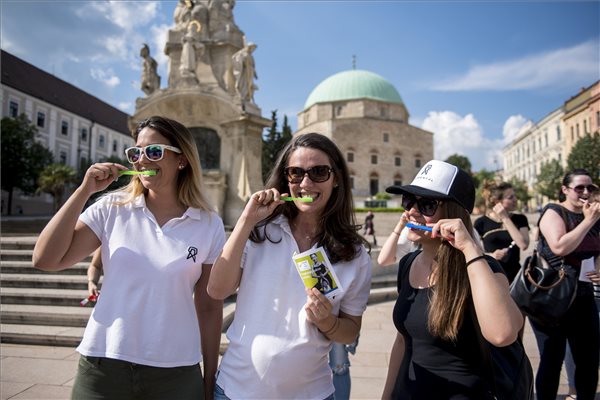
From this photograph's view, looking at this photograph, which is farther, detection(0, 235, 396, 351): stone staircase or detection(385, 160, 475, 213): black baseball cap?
detection(0, 235, 396, 351): stone staircase

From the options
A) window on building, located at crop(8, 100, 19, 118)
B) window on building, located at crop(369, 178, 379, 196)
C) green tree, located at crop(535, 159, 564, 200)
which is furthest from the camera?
window on building, located at crop(369, 178, 379, 196)

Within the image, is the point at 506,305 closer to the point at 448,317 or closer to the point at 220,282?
the point at 448,317

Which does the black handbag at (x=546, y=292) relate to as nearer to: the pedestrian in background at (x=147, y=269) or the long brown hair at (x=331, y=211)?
the long brown hair at (x=331, y=211)

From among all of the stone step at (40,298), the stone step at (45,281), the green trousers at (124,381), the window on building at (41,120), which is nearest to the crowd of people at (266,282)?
the green trousers at (124,381)

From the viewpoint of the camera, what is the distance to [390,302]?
8.12 metres

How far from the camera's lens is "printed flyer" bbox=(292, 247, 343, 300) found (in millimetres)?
1711

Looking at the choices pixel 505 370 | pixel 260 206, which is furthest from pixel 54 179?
pixel 505 370

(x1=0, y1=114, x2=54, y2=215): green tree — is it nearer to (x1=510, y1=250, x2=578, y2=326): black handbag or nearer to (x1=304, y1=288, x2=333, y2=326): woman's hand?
(x1=304, y1=288, x2=333, y2=326): woman's hand

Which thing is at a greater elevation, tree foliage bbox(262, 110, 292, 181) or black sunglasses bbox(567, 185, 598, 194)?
tree foliage bbox(262, 110, 292, 181)

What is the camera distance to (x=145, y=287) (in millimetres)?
1931

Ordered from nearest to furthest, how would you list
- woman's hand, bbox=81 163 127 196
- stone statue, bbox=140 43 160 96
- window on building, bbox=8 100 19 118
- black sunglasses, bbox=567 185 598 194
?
woman's hand, bbox=81 163 127 196 → black sunglasses, bbox=567 185 598 194 → stone statue, bbox=140 43 160 96 → window on building, bbox=8 100 19 118

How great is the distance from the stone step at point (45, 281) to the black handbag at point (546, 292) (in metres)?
6.39

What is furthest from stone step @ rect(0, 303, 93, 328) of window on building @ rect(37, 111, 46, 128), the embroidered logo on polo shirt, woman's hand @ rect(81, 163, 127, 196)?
window on building @ rect(37, 111, 46, 128)

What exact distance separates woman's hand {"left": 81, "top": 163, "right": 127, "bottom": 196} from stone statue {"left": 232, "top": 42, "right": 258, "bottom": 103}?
9.61 meters
